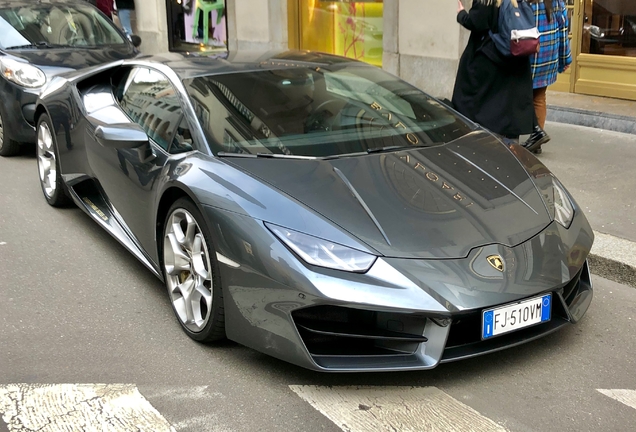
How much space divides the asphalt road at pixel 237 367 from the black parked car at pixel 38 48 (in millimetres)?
3122

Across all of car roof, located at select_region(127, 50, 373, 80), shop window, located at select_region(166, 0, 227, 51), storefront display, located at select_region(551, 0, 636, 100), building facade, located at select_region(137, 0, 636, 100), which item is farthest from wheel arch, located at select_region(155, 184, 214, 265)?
shop window, located at select_region(166, 0, 227, 51)

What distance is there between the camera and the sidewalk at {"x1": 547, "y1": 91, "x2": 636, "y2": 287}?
4.55 metres

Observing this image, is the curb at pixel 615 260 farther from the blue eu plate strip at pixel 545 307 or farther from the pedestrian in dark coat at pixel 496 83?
the pedestrian in dark coat at pixel 496 83

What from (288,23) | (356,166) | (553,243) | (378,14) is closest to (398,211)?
(356,166)

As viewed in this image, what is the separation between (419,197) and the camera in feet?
11.5

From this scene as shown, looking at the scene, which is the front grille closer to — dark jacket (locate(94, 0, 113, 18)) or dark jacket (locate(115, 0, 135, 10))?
dark jacket (locate(94, 0, 113, 18))

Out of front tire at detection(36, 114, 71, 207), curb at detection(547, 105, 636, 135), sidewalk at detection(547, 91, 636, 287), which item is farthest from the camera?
curb at detection(547, 105, 636, 135)

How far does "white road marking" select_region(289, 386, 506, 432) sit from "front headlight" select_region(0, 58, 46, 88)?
17.2 ft

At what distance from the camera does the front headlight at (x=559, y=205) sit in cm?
362

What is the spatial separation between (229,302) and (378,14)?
28.7 feet

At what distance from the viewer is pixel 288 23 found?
12.8 m

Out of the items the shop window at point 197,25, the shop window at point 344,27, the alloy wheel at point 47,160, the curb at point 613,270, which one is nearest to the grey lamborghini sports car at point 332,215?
the curb at point 613,270

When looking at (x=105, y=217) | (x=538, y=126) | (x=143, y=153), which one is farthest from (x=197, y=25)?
(x=143, y=153)

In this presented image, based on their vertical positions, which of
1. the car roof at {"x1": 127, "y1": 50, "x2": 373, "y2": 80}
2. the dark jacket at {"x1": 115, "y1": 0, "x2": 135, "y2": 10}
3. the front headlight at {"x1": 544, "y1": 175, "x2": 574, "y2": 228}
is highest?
the car roof at {"x1": 127, "y1": 50, "x2": 373, "y2": 80}
